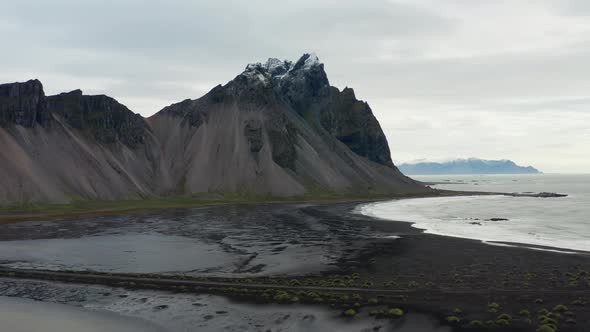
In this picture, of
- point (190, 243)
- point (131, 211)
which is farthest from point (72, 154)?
point (190, 243)

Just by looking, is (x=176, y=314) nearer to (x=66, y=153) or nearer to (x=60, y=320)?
(x=60, y=320)

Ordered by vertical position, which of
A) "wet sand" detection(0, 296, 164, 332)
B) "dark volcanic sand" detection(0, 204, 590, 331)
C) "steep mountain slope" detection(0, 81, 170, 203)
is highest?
"steep mountain slope" detection(0, 81, 170, 203)

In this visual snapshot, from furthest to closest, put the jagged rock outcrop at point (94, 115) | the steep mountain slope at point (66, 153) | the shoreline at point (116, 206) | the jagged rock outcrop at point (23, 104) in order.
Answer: the jagged rock outcrop at point (94, 115), the jagged rock outcrop at point (23, 104), the steep mountain slope at point (66, 153), the shoreline at point (116, 206)

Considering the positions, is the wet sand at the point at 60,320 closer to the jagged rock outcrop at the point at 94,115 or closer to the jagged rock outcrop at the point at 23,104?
the jagged rock outcrop at the point at 23,104

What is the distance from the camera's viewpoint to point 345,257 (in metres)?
62.1

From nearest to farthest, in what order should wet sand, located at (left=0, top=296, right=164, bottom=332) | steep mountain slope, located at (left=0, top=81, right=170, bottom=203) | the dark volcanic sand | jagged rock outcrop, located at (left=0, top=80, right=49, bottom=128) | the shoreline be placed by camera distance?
wet sand, located at (left=0, top=296, right=164, bottom=332) < the dark volcanic sand < the shoreline < steep mountain slope, located at (left=0, top=81, right=170, bottom=203) < jagged rock outcrop, located at (left=0, top=80, right=49, bottom=128)

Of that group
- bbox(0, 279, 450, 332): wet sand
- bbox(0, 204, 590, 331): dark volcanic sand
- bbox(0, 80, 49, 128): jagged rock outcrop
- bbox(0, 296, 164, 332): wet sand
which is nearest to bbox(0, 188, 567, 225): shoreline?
bbox(0, 204, 590, 331): dark volcanic sand

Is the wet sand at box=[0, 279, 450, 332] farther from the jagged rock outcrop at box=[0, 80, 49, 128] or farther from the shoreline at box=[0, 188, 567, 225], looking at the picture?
the jagged rock outcrop at box=[0, 80, 49, 128]

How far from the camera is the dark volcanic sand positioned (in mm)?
40562

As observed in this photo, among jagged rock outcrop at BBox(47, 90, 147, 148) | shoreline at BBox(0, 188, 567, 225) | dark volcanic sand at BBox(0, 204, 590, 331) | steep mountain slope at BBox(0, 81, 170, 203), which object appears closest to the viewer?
dark volcanic sand at BBox(0, 204, 590, 331)

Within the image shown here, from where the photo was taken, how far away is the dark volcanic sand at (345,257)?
40.6 m

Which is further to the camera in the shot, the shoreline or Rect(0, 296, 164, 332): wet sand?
the shoreline

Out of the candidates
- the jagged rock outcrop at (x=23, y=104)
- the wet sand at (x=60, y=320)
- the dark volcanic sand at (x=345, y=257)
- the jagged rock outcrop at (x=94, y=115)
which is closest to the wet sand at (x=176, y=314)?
the wet sand at (x=60, y=320)

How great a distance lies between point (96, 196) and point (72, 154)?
21.1 m
